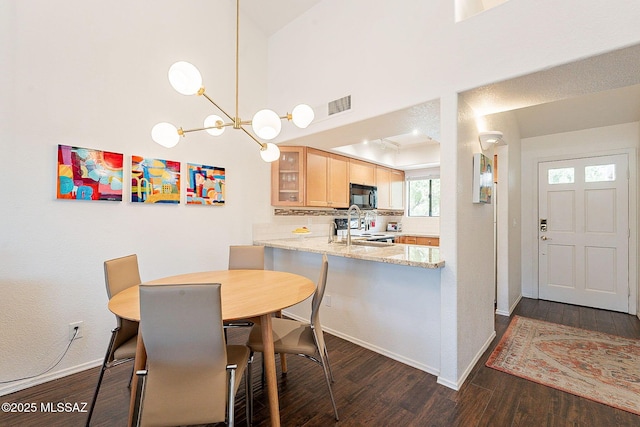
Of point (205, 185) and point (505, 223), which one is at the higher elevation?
point (205, 185)

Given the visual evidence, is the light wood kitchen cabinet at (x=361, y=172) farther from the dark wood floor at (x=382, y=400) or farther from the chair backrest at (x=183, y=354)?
the chair backrest at (x=183, y=354)

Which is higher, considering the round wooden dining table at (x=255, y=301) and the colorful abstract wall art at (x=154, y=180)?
the colorful abstract wall art at (x=154, y=180)

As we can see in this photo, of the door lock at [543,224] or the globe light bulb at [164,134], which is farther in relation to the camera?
the door lock at [543,224]

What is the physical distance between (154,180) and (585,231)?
17.6ft

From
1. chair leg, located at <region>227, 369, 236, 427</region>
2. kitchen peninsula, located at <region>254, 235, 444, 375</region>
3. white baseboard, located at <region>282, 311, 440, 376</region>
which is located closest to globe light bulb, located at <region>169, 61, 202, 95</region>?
chair leg, located at <region>227, 369, 236, 427</region>

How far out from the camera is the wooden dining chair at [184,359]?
1.23 metres

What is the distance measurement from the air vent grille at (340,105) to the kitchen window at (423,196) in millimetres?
3826

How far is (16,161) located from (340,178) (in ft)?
11.4

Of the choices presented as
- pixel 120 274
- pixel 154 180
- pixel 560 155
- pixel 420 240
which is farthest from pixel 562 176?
pixel 120 274

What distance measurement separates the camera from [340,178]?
14.5 ft

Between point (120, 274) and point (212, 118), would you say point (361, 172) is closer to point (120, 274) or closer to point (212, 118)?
point (212, 118)

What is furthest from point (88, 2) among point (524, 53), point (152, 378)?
point (524, 53)

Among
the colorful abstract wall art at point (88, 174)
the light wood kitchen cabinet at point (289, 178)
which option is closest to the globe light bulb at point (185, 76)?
the colorful abstract wall art at point (88, 174)

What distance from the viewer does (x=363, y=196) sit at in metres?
4.93
